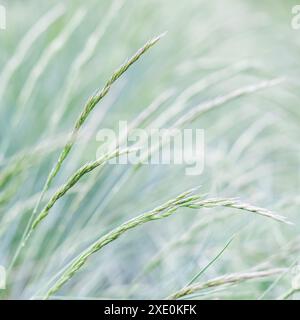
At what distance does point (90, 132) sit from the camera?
51.5 inches

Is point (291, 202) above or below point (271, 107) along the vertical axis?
below

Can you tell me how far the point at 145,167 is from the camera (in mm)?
1641

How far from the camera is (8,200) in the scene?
1208 millimetres

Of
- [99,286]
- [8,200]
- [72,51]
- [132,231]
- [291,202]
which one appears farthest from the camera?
[72,51]

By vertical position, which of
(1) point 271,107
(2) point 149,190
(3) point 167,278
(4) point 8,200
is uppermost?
(1) point 271,107

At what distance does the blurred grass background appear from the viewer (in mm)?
1174

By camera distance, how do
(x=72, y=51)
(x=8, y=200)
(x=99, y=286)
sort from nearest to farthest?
(x=8, y=200) < (x=99, y=286) < (x=72, y=51)

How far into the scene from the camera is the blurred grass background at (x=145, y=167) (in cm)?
117

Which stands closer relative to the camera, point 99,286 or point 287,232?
point 99,286
